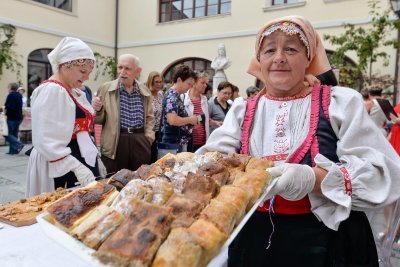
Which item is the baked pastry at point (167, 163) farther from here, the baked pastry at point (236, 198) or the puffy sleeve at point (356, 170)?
the puffy sleeve at point (356, 170)

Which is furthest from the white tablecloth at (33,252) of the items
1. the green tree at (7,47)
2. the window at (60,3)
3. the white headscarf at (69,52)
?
the window at (60,3)

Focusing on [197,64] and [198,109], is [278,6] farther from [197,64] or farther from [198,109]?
[198,109]

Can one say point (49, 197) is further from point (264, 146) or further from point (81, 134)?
point (264, 146)

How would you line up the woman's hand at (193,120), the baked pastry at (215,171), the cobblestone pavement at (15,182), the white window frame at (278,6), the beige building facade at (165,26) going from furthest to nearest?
the white window frame at (278,6), the beige building facade at (165,26), the woman's hand at (193,120), the cobblestone pavement at (15,182), the baked pastry at (215,171)

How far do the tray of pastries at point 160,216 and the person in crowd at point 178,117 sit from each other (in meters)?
3.05

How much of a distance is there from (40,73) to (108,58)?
3.48 metres

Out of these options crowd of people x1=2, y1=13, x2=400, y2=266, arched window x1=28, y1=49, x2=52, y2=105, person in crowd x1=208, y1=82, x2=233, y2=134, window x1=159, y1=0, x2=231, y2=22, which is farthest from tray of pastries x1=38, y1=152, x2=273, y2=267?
arched window x1=28, y1=49, x2=52, y2=105

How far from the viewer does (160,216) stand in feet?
2.76

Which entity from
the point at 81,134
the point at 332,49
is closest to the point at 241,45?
the point at 332,49

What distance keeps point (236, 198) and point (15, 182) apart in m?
5.40

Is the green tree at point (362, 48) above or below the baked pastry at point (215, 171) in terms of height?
above

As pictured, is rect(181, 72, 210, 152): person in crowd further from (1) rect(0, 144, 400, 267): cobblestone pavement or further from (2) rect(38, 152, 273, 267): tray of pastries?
(2) rect(38, 152, 273, 267): tray of pastries

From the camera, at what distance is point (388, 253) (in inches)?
73.5

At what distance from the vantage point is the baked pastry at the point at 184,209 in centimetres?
87
